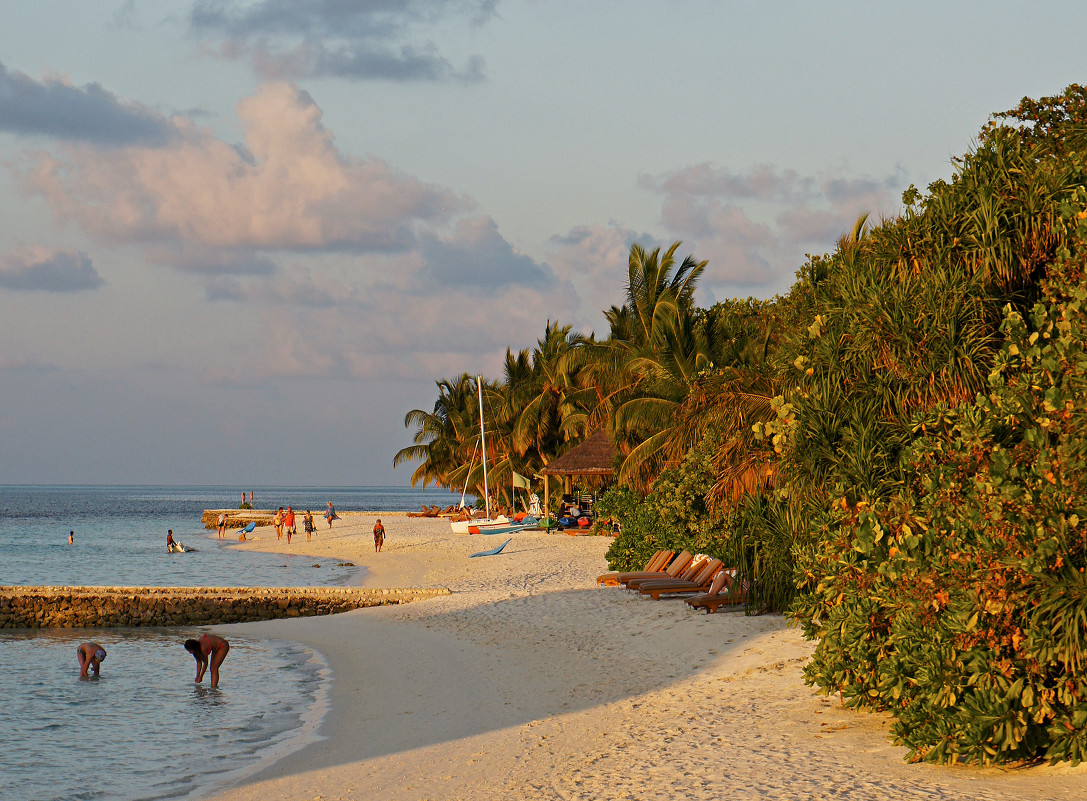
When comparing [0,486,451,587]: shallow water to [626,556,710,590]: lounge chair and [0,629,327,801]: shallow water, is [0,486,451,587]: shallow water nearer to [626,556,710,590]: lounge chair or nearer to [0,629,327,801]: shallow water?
[0,629,327,801]: shallow water

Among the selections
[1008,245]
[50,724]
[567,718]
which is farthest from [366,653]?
[1008,245]

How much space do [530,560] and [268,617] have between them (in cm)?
834

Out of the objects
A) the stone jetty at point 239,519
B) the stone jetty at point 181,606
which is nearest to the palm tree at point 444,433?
the stone jetty at point 239,519

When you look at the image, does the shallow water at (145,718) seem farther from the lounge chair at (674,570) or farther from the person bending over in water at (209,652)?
the lounge chair at (674,570)

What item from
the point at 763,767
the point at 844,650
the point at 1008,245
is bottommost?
the point at 763,767

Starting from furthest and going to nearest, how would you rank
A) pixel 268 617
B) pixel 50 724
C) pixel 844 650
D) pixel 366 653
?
pixel 268 617 → pixel 366 653 → pixel 50 724 → pixel 844 650

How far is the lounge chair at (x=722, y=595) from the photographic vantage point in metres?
12.9

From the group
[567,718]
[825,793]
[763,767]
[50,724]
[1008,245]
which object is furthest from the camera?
[50,724]

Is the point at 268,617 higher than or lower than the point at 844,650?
lower

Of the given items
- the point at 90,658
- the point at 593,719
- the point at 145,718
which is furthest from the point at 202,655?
the point at 593,719

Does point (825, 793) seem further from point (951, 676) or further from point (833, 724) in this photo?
point (833, 724)

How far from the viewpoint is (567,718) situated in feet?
30.0

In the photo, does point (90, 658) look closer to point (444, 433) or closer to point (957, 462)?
point (957, 462)

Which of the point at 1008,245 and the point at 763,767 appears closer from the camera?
the point at 763,767
